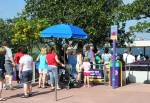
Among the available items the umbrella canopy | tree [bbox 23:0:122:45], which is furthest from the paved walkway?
tree [bbox 23:0:122:45]

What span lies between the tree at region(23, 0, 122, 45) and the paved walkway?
32.2 feet

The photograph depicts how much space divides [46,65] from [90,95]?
272 centimetres

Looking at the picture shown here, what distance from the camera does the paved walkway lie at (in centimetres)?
1419

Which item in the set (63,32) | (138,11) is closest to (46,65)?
(63,32)

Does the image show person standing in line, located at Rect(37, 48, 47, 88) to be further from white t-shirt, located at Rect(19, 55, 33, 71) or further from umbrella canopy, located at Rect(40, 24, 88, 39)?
white t-shirt, located at Rect(19, 55, 33, 71)

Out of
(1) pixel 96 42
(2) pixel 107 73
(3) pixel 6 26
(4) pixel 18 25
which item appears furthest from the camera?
(3) pixel 6 26

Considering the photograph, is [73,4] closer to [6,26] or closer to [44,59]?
[44,59]

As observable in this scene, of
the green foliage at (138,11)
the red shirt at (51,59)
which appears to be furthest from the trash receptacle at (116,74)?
the green foliage at (138,11)

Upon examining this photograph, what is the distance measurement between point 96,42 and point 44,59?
1200cm

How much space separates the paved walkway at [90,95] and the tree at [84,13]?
9.81 metres

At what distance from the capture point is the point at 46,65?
17359 millimetres

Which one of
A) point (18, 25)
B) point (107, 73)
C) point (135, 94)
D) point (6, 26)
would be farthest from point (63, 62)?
point (6, 26)

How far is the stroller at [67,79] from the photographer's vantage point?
57.7 feet

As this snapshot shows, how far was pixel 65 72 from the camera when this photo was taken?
17.8m
